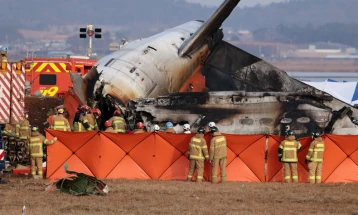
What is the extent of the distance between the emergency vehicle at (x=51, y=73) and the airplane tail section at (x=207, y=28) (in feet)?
40.2

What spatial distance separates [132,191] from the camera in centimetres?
2542

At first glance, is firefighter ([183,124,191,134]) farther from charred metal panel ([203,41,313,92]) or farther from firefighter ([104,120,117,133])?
charred metal panel ([203,41,313,92])

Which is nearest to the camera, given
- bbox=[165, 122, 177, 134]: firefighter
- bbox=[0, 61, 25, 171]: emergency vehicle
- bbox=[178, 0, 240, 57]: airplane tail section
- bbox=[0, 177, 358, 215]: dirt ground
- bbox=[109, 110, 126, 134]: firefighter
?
bbox=[0, 177, 358, 215]: dirt ground

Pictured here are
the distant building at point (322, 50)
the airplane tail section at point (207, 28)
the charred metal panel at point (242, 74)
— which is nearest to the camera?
the airplane tail section at point (207, 28)

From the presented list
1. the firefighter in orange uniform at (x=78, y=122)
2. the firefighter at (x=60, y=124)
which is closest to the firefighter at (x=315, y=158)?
the firefighter in orange uniform at (x=78, y=122)

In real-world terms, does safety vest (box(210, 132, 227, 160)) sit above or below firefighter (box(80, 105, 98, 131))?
below

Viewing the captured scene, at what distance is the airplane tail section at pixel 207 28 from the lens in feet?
122

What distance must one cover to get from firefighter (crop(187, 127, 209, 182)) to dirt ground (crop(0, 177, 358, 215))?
1.81 feet

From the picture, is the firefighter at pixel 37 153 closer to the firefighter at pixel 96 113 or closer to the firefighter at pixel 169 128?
the firefighter at pixel 96 113

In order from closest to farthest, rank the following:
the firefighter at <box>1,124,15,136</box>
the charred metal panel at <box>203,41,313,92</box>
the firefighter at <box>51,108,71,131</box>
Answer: the firefighter at <box>51,108,71,131</box> → the firefighter at <box>1,124,15,136</box> → the charred metal panel at <box>203,41,313,92</box>

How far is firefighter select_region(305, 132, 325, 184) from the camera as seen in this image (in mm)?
27969

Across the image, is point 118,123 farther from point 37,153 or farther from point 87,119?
point 37,153

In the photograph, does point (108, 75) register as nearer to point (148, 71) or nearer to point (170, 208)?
point (148, 71)

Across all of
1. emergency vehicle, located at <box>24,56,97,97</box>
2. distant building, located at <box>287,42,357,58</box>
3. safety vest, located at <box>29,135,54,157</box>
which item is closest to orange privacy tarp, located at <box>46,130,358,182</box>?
safety vest, located at <box>29,135,54,157</box>
